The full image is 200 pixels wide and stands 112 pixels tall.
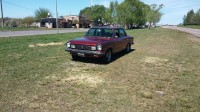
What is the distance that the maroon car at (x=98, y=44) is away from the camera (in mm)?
8641

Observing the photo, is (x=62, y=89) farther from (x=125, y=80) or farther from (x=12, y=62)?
(x=12, y=62)

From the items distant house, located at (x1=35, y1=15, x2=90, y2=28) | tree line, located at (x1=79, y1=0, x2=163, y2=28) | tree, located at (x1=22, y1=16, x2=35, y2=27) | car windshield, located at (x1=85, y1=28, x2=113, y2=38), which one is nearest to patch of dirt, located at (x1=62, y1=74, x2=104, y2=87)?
car windshield, located at (x1=85, y1=28, x2=113, y2=38)

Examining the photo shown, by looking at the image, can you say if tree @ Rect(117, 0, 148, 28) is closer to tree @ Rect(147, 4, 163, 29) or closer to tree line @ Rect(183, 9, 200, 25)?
tree @ Rect(147, 4, 163, 29)

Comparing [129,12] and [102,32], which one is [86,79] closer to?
[102,32]

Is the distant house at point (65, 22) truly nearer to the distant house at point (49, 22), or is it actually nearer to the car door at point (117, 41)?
the distant house at point (49, 22)

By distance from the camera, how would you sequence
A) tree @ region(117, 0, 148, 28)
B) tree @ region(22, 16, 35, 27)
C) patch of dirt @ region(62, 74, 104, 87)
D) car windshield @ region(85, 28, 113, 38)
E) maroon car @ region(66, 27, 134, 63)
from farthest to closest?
tree @ region(22, 16, 35, 27)
tree @ region(117, 0, 148, 28)
car windshield @ region(85, 28, 113, 38)
maroon car @ region(66, 27, 134, 63)
patch of dirt @ region(62, 74, 104, 87)

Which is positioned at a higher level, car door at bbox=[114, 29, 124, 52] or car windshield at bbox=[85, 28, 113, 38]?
car windshield at bbox=[85, 28, 113, 38]

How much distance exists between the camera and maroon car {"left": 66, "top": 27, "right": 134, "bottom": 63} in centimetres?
864

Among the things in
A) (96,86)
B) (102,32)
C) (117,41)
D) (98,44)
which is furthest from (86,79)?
(117,41)

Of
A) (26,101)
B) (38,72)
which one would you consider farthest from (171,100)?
(38,72)

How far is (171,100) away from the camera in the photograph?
5.22m

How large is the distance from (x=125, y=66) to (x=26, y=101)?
15.9ft

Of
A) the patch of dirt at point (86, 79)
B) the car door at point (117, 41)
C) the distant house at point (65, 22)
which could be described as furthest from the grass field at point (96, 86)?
the distant house at point (65, 22)

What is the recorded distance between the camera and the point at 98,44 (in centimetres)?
855
